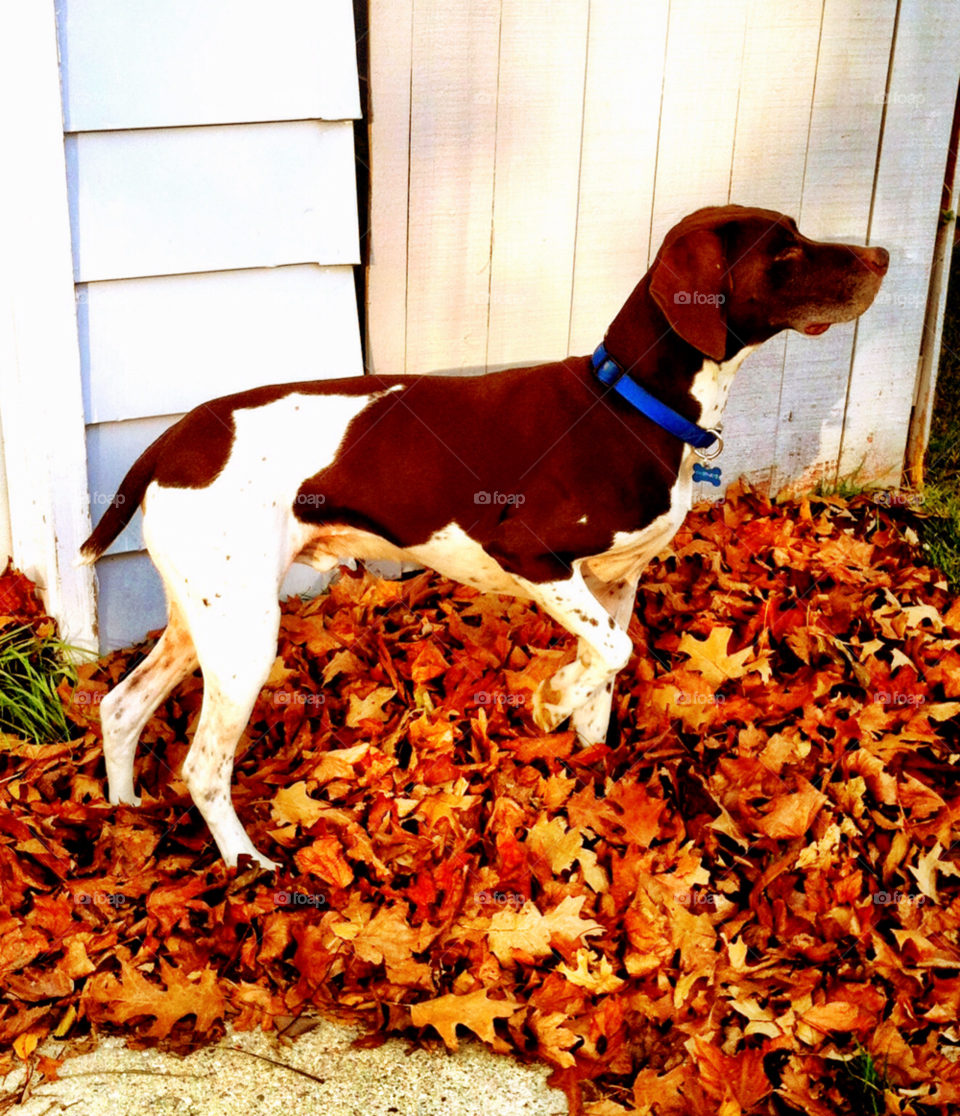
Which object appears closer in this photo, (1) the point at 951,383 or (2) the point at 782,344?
(2) the point at 782,344

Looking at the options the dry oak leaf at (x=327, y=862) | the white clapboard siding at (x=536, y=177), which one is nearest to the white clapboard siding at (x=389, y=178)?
the white clapboard siding at (x=536, y=177)

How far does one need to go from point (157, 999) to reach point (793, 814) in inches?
61.9

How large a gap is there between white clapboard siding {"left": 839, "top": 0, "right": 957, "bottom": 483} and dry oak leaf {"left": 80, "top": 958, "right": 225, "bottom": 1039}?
323 cm

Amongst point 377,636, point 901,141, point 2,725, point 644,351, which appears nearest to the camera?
point 644,351

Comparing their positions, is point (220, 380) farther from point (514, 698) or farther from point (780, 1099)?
point (780, 1099)

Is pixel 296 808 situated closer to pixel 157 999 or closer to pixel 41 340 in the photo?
pixel 157 999

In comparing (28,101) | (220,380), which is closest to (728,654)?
(220,380)

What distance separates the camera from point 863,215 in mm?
4609

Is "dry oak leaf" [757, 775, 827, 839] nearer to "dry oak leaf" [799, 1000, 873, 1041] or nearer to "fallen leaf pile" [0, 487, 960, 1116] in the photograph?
"fallen leaf pile" [0, 487, 960, 1116]

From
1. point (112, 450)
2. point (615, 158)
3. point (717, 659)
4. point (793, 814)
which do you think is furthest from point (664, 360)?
point (112, 450)

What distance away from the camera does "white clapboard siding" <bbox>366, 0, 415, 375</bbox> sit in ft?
12.6

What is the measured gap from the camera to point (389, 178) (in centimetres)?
399

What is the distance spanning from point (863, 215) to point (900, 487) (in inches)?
43.1

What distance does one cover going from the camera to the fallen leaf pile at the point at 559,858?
273 cm
